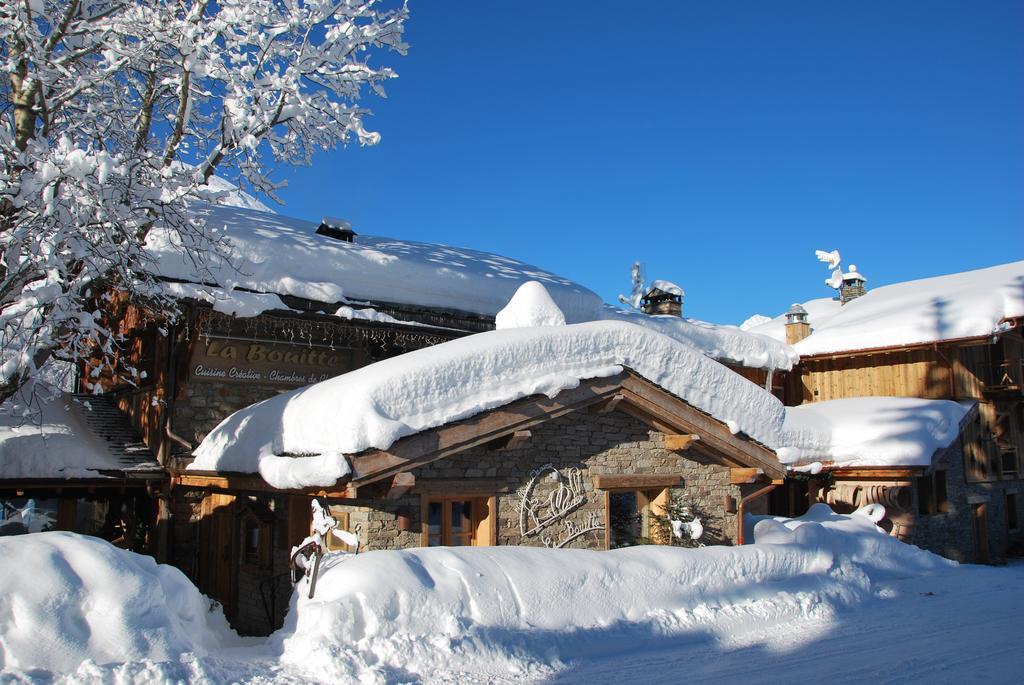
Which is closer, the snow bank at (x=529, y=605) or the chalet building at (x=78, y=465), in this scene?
the snow bank at (x=529, y=605)

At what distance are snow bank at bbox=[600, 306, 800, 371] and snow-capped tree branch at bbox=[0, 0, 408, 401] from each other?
871 centimetres

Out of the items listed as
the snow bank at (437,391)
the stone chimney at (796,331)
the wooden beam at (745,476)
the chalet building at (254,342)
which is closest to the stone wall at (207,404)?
the chalet building at (254,342)

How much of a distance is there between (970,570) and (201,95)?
14749mm

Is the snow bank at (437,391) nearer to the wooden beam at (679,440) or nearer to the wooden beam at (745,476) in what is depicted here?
the wooden beam at (679,440)

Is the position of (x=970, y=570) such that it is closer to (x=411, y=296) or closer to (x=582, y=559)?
(x=582, y=559)

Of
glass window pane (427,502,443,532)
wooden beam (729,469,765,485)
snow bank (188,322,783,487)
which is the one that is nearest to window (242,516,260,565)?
snow bank (188,322,783,487)

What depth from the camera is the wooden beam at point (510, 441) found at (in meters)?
9.84

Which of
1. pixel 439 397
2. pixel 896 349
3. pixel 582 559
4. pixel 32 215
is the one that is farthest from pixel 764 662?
pixel 896 349

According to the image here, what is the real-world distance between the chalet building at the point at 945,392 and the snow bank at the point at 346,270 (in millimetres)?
6963

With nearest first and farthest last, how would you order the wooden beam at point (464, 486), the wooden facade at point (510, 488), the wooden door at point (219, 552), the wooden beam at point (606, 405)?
the wooden facade at point (510, 488), the wooden beam at point (464, 486), the wooden beam at point (606, 405), the wooden door at point (219, 552)

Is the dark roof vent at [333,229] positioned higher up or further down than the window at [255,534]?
higher up

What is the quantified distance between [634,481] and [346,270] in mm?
5831

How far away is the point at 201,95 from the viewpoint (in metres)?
10.1

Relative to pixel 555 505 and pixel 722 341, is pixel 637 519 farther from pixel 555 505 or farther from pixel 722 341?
pixel 722 341
